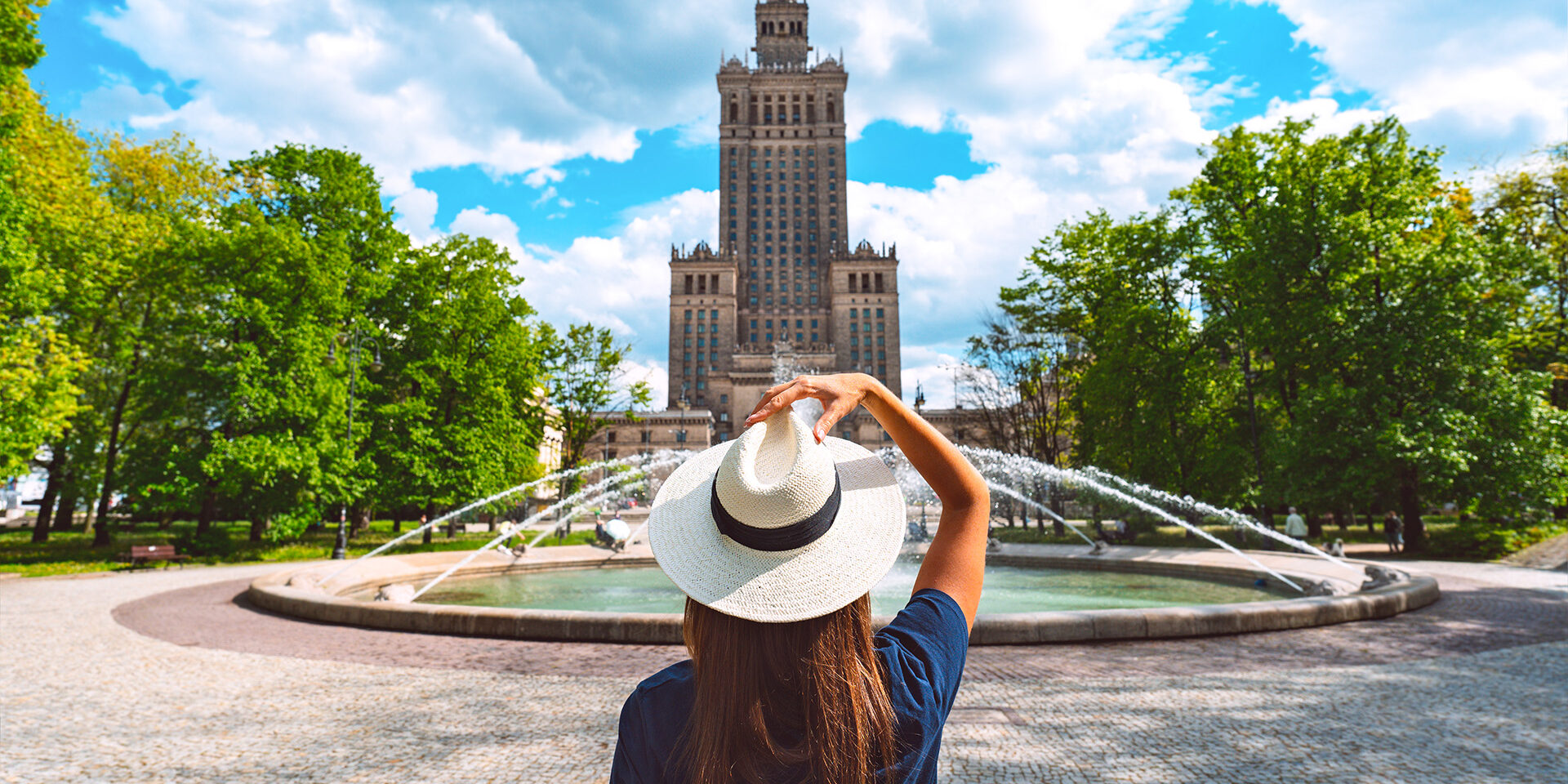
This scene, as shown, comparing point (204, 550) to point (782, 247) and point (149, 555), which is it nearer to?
point (149, 555)

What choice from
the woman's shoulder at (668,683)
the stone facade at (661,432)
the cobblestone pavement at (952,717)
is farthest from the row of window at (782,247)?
the woman's shoulder at (668,683)

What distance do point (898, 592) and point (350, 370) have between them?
2194cm

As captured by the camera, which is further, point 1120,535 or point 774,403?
point 1120,535

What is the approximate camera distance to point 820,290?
123312 millimetres

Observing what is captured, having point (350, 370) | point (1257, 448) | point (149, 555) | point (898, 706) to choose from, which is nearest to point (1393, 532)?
point (1257, 448)

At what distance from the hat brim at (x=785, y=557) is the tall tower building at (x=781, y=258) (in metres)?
110

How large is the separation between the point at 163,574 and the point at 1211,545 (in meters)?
34.3

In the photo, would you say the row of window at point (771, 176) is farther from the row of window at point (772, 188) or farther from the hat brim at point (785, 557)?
the hat brim at point (785, 557)

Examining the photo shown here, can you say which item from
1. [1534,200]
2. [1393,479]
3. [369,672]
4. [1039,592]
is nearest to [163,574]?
[369,672]

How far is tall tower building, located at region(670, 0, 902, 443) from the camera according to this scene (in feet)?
387

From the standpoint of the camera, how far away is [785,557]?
153 centimetres

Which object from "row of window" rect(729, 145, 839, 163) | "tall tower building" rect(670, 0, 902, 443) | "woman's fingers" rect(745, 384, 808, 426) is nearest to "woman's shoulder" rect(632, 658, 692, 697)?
"woman's fingers" rect(745, 384, 808, 426)

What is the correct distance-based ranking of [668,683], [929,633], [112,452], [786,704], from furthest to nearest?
[112,452], [929,633], [668,683], [786,704]

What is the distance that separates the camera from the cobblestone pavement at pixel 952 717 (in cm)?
560
